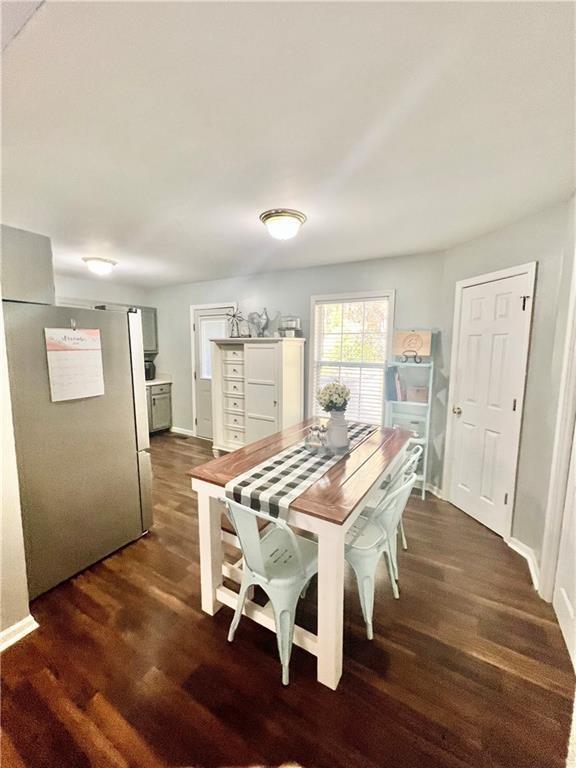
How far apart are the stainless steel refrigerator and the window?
219 cm

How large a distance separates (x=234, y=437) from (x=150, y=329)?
2529mm

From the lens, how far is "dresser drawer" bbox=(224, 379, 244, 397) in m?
4.19

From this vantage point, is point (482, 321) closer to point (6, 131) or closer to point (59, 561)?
point (6, 131)

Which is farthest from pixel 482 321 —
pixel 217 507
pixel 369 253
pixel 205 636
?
pixel 205 636

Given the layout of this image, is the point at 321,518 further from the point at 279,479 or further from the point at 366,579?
the point at 366,579

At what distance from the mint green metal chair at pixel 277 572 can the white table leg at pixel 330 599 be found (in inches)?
4.9

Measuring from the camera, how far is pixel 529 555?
88.0 inches

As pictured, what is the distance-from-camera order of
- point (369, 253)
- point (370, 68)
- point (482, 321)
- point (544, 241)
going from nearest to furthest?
point (370, 68) < point (544, 241) < point (482, 321) < point (369, 253)

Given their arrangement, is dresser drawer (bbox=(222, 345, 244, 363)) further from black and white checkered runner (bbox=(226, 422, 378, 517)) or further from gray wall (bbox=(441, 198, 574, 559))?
gray wall (bbox=(441, 198, 574, 559))

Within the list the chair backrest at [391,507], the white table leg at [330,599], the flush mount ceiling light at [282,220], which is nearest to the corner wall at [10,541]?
→ the white table leg at [330,599]

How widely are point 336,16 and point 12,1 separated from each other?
88 centimetres

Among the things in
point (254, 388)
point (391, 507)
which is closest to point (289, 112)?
point (391, 507)

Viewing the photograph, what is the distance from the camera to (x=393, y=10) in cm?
86

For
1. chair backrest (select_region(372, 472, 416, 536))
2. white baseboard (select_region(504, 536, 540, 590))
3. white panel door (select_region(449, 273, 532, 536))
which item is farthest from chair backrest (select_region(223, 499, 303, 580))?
white panel door (select_region(449, 273, 532, 536))
